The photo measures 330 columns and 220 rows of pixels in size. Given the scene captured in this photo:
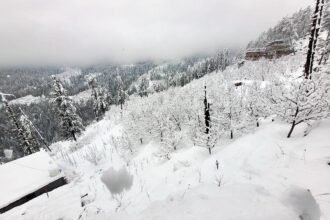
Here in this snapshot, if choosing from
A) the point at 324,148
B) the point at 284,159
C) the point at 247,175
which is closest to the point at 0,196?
the point at 247,175

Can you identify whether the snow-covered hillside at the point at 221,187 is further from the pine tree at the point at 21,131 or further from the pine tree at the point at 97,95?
the pine tree at the point at 97,95

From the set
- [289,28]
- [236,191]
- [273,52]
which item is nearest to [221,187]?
[236,191]

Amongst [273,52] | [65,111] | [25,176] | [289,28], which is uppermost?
[289,28]

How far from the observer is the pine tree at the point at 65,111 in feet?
89.6

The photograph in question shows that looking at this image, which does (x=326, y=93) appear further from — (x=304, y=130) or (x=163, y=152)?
(x=163, y=152)

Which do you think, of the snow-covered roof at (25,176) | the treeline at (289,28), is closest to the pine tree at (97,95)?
the snow-covered roof at (25,176)

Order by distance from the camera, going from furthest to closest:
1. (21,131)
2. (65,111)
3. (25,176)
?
(65,111), (21,131), (25,176)

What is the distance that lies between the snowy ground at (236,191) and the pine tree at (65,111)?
2254 centimetres

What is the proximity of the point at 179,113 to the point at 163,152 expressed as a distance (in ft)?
30.6

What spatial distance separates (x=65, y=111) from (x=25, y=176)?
19.7m

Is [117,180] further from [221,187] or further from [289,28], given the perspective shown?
[289,28]

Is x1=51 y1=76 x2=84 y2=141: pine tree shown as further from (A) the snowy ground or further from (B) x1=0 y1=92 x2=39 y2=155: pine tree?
(A) the snowy ground

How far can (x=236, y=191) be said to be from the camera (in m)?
4.74

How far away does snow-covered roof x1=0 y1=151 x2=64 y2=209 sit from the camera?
8750 mm
